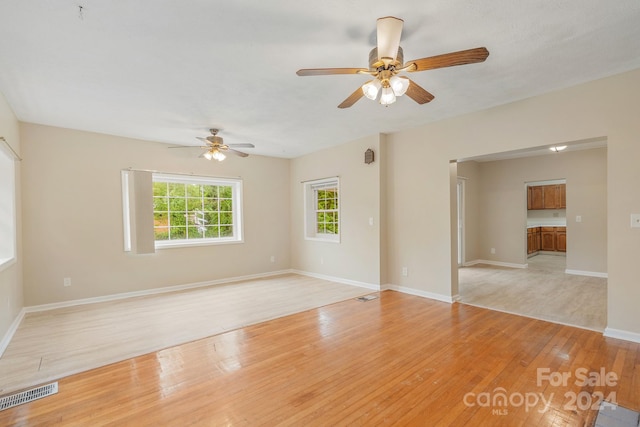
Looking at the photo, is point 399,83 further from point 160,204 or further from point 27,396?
point 160,204

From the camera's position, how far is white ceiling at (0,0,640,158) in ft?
6.10

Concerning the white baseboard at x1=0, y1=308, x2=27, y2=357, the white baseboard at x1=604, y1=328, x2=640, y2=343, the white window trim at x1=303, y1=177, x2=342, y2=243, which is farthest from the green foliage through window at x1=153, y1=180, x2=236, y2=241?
the white baseboard at x1=604, y1=328, x2=640, y2=343

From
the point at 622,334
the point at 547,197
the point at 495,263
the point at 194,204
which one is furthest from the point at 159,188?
the point at 547,197

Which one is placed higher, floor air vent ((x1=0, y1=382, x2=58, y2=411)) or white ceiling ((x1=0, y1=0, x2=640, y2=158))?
white ceiling ((x1=0, y1=0, x2=640, y2=158))

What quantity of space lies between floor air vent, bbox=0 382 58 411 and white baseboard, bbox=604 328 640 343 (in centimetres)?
476

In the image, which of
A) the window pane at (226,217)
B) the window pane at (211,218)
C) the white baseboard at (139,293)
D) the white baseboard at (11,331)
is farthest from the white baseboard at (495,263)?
the white baseboard at (11,331)

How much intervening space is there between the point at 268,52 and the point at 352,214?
3.31 metres

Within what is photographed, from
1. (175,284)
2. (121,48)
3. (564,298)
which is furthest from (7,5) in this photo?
(564,298)

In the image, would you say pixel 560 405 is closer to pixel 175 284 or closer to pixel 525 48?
pixel 525 48

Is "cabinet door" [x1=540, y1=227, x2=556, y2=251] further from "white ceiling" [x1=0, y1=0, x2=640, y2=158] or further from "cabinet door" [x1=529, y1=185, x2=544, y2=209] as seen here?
"white ceiling" [x1=0, y1=0, x2=640, y2=158]

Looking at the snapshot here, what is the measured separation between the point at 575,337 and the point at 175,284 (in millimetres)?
5449

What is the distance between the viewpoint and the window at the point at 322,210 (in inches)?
232

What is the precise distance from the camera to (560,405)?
1.90 meters

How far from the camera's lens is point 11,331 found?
124 inches
